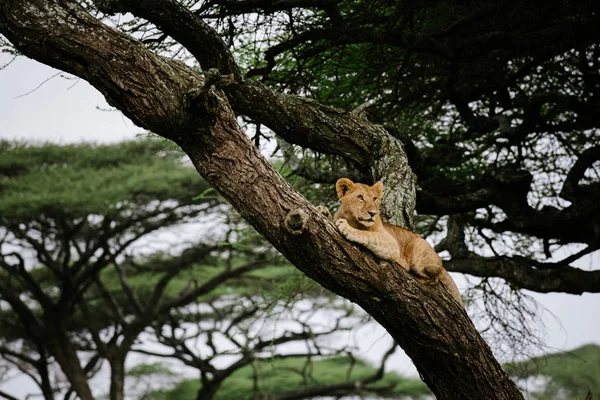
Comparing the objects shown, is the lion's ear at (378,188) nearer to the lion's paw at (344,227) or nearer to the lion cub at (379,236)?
the lion cub at (379,236)

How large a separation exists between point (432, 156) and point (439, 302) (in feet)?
13.1

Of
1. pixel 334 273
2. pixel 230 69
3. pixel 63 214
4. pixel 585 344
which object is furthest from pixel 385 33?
pixel 585 344

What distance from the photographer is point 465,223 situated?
315 inches

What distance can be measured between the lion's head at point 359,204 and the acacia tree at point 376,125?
214 mm

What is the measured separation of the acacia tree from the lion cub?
0.08m

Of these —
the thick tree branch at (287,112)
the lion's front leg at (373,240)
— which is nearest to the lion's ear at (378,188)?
the lion's front leg at (373,240)

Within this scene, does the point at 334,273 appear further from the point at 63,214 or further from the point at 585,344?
the point at 585,344

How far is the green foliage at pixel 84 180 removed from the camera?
14.3m

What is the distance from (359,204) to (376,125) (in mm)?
1469

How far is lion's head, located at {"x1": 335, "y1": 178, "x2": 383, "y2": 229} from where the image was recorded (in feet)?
12.5

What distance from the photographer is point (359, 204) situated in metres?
3.89

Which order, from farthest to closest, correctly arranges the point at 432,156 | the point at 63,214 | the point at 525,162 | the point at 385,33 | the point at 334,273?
the point at 63,214 → the point at 525,162 → the point at 432,156 → the point at 385,33 → the point at 334,273

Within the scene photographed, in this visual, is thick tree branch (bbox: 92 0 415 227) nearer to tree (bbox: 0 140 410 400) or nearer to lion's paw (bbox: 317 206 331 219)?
lion's paw (bbox: 317 206 331 219)

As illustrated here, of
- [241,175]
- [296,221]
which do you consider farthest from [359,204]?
[241,175]
